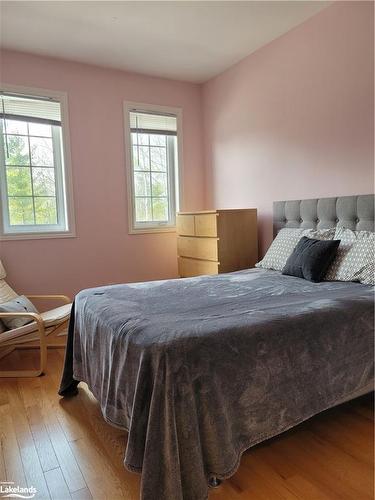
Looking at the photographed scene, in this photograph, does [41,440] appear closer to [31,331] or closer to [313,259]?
[31,331]

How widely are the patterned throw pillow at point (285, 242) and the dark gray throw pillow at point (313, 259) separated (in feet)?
0.52

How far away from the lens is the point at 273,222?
325cm

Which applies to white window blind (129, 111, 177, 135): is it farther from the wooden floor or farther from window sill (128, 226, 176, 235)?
the wooden floor

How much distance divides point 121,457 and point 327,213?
2146 mm

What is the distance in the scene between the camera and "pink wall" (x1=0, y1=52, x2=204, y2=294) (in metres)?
3.26

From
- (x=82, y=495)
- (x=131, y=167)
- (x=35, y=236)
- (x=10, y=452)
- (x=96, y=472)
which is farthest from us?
(x=131, y=167)

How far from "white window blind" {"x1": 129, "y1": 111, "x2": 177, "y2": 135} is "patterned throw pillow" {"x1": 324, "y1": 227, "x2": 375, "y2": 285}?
2.33 metres

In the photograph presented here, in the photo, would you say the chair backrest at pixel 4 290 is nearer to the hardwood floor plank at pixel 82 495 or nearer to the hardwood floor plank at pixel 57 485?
the hardwood floor plank at pixel 57 485

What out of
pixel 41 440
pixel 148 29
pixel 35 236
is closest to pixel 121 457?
pixel 41 440

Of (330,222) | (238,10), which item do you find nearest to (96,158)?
(238,10)

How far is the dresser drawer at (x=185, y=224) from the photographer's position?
3451 millimetres

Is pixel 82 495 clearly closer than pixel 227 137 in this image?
Yes

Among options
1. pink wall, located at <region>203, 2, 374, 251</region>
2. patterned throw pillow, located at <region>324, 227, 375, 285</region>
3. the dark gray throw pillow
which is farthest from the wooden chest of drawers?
patterned throw pillow, located at <region>324, 227, 375, 285</region>

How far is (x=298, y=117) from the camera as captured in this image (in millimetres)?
2949
